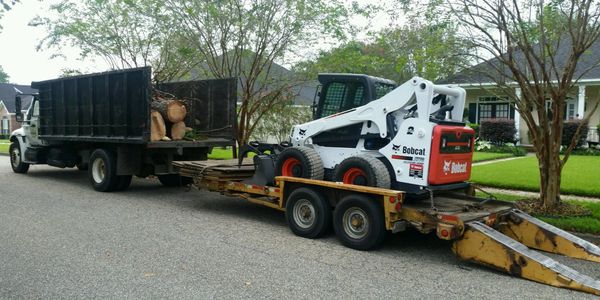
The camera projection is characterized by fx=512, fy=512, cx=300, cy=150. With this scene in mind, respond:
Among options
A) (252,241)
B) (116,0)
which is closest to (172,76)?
(116,0)

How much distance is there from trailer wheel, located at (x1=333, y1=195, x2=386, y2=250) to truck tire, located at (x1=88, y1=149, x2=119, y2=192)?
6337mm

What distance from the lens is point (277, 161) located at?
26.4ft

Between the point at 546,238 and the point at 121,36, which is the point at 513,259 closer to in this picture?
the point at 546,238

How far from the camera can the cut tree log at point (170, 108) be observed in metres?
10.9

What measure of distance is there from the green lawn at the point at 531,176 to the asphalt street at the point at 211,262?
4839 millimetres

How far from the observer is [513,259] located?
5441 millimetres

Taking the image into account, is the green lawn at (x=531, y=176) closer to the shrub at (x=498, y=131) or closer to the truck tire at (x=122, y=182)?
the shrub at (x=498, y=131)

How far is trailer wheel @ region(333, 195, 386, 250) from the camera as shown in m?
6.41

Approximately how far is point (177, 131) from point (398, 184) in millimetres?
5947

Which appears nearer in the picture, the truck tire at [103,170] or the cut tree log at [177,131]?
the cut tree log at [177,131]

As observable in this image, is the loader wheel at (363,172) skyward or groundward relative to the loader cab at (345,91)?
groundward

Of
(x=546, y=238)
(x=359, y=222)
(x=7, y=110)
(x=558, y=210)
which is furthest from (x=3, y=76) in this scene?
(x=546, y=238)

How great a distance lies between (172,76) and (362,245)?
40.2 feet

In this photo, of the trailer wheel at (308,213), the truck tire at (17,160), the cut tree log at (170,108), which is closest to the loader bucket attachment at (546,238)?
the trailer wheel at (308,213)
